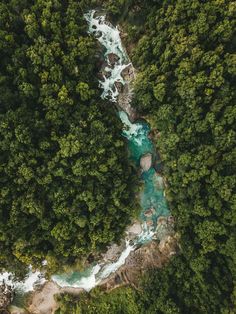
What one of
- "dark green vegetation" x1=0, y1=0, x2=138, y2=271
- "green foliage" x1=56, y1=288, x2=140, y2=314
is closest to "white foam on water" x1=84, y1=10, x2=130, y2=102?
"dark green vegetation" x1=0, y1=0, x2=138, y2=271

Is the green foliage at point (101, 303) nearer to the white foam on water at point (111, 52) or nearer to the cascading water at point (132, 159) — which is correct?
the cascading water at point (132, 159)

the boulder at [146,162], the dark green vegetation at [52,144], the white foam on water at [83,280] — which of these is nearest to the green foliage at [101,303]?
the white foam on water at [83,280]

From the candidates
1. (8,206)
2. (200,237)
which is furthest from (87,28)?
(200,237)

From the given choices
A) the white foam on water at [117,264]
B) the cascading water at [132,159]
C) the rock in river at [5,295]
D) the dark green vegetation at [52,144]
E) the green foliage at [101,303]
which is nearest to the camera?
the dark green vegetation at [52,144]

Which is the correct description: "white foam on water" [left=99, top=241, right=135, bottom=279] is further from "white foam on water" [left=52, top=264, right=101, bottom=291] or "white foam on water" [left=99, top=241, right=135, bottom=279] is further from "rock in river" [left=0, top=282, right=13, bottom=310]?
"rock in river" [left=0, top=282, right=13, bottom=310]

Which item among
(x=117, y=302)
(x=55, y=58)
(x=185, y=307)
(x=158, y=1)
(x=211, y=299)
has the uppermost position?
(x=158, y=1)

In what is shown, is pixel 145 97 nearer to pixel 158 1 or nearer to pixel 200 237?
pixel 158 1
